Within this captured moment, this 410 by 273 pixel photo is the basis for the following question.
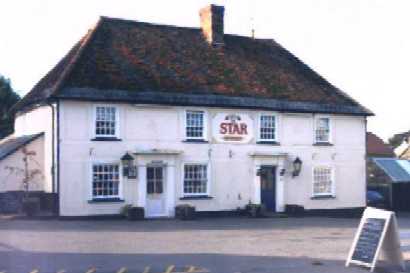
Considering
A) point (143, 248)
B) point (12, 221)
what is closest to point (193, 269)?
point (143, 248)

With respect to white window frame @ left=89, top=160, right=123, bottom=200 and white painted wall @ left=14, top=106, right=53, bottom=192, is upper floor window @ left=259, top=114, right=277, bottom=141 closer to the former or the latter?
white window frame @ left=89, top=160, right=123, bottom=200

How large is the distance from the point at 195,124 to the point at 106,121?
422cm

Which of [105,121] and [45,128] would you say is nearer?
[105,121]

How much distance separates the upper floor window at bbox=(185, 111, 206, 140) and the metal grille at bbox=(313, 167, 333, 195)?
21.8ft

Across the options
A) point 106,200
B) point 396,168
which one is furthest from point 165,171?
point 396,168

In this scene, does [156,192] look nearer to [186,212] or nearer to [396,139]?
[186,212]

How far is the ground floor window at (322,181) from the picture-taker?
32.3 m

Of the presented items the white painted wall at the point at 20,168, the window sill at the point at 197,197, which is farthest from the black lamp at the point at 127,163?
the white painted wall at the point at 20,168

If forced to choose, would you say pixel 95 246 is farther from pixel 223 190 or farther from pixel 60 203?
pixel 223 190

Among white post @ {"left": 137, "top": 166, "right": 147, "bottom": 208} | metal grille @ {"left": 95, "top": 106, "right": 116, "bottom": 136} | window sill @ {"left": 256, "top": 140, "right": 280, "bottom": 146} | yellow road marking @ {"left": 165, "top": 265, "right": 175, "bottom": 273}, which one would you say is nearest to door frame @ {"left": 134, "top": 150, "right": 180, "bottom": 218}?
white post @ {"left": 137, "top": 166, "right": 147, "bottom": 208}

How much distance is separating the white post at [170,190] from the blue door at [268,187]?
4.81 metres

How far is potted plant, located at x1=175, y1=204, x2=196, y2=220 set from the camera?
90.1 feet

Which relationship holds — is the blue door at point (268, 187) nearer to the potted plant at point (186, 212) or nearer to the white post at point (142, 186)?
the potted plant at point (186, 212)

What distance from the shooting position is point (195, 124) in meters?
29.3
